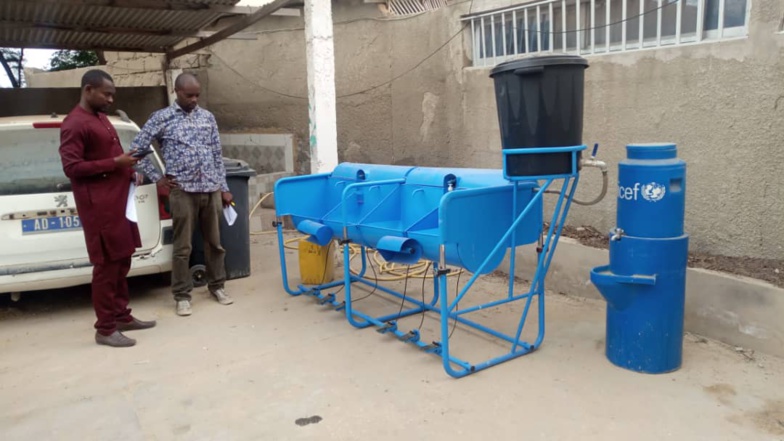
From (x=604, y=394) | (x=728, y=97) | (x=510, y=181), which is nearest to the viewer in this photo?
(x=604, y=394)

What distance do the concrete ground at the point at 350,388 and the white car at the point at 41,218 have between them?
45 cm

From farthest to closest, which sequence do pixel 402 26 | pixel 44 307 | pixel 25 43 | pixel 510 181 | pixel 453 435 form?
pixel 25 43 < pixel 402 26 < pixel 44 307 < pixel 510 181 < pixel 453 435

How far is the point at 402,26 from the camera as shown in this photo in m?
7.61

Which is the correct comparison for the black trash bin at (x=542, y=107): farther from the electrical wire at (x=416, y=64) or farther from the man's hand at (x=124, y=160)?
the man's hand at (x=124, y=160)

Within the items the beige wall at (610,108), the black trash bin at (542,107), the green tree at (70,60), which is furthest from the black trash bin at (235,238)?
the green tree at (70,60)

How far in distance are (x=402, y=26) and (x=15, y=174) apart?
473cm

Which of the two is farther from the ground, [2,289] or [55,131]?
[55,131]

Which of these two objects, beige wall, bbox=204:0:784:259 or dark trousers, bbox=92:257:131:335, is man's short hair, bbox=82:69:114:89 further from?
beige wall, bbox=204:0:784:259

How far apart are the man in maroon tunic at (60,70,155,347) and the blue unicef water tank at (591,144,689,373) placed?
3.16m

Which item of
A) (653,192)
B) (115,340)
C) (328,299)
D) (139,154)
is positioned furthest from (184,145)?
(653,192)

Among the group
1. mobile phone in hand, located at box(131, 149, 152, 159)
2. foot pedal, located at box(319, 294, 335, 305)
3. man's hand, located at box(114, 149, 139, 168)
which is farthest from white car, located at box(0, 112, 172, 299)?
foot pedal, located at box(319, 294, 335, 305)

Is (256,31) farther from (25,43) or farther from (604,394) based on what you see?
(604,394)

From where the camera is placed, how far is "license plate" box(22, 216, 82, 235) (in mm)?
4520

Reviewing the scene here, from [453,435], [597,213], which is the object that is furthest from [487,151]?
[453,435]
